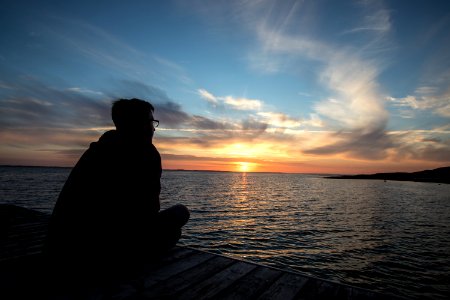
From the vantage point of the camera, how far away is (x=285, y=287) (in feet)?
14.1

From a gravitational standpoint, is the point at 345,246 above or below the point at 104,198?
below

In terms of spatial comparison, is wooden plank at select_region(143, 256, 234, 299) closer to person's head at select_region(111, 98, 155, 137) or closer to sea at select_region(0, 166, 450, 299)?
sea at select_region(0, 166, 450, 299)

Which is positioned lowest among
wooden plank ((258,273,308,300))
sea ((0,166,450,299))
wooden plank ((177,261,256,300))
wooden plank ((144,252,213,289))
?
sea ((0,166,450,299))

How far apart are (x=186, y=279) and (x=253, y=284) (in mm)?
1220

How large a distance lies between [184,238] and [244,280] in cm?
A: 1182

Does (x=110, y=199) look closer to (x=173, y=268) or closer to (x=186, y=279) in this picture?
(x=186, y=279)

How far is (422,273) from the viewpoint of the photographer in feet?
37.1

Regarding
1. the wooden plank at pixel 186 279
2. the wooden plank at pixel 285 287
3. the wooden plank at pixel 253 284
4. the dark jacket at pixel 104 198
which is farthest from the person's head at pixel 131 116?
the wooden plank at pixel 285 287

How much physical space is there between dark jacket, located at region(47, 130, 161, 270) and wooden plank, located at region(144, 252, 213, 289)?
3.95 feet

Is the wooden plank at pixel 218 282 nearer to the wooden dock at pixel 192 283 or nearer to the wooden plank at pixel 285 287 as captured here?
the wooden dock at pixel 192 283

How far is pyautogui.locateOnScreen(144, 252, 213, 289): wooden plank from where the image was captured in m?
4.33

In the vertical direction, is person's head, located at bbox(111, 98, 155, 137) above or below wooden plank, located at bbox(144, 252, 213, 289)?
above

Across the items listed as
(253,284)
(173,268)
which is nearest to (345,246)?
(253,284)

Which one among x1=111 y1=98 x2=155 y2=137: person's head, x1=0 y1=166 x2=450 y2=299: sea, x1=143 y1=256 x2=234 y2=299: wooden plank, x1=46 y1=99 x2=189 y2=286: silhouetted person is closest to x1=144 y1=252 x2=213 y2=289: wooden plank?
x1=143 y1=256 x2=234 y2=299: wooden plank
